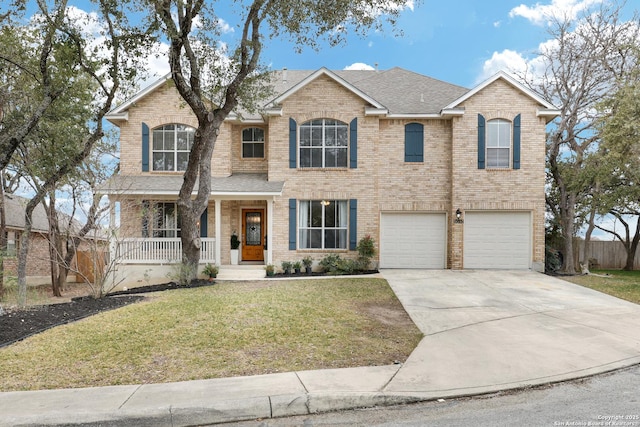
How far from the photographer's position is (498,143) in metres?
15.0

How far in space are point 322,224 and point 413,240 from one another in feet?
11.9

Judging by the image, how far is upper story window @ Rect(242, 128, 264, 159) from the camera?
16141 millimetres

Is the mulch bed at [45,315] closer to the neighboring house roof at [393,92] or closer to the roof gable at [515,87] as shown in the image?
the neighboring house roof at [393,92]

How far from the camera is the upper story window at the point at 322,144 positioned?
50.0ft

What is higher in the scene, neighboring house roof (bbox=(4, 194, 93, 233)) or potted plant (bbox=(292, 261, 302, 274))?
neighboring house roof (bbox=(4, 194, 93, 233))

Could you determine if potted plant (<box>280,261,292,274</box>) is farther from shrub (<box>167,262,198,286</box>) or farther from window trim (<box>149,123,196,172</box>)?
window trim (<box>149,123,196,172</box>)

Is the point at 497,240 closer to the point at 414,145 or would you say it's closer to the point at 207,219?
Result: the point at 414,145

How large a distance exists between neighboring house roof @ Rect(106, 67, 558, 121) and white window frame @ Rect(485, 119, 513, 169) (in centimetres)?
130

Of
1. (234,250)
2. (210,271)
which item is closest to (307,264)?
(234,250)

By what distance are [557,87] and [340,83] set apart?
9475 millimetres

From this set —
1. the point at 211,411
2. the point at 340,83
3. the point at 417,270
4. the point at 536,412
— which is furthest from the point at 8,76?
the point at 536,412

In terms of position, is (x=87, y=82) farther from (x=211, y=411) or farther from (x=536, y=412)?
(x=536, y=412)

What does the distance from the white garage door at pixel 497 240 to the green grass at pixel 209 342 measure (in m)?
7.02

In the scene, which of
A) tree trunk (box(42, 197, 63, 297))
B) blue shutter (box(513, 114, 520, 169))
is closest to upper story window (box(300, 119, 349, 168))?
blue shutter (box(513, 114, 520, 169))
